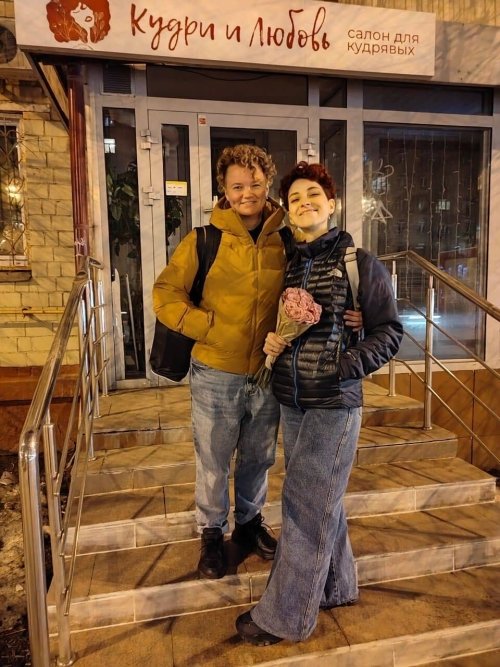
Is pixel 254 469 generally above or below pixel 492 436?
above

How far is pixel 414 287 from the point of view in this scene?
14.8ft

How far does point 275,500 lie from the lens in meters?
2.44

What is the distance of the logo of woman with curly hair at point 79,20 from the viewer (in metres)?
3.12

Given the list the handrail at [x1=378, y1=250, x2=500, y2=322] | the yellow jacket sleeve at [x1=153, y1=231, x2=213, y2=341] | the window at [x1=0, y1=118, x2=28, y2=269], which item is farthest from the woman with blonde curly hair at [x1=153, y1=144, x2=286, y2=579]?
the window at [x1=0, y1=118, x2=28, y2=269]

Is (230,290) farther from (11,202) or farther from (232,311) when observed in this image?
(11,202)

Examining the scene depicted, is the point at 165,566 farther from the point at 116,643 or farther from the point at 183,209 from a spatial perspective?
the point at 183,209

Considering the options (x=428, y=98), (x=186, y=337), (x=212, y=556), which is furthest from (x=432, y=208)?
(x=212, y=556)

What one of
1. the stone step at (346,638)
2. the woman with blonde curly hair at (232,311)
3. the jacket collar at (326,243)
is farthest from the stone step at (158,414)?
the jacket collar at (326,243)

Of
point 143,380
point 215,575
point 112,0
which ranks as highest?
point 112,0

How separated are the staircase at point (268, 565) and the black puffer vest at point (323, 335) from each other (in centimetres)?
95

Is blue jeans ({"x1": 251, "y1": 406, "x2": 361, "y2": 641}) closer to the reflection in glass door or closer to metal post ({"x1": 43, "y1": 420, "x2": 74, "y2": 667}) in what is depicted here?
metal post ({"x1": 43, "y1": 420, "x2": 74, "y2": 667})

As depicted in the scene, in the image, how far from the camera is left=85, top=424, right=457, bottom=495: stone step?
257cm

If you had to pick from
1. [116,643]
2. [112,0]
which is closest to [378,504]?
[116,643]

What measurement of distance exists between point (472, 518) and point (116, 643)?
1818mm
